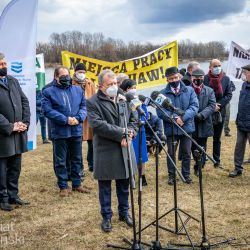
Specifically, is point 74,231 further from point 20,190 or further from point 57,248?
point 20,190

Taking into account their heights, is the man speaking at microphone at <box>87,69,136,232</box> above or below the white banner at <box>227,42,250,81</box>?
below

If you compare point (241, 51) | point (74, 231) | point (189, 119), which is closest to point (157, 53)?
point (241, 51)

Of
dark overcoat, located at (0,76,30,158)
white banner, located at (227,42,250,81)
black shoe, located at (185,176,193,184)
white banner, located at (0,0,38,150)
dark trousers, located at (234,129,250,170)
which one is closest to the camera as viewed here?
dark overcoat, located at (0,76,30,158)

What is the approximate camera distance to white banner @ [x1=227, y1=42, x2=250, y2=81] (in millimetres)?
10680

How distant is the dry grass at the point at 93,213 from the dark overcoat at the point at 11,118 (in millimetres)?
932

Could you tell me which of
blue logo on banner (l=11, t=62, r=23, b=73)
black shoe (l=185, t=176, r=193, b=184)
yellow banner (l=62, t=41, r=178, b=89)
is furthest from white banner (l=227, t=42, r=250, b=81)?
blue logo on banner (l=11, t=62, r=23, b=73)

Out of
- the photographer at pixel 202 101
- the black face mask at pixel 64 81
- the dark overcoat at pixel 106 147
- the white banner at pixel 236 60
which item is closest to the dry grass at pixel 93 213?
the dark overcoat at pixel 106 147

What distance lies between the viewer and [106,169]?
15.1 ft

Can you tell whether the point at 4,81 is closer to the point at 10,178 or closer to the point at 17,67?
the point at 17,67

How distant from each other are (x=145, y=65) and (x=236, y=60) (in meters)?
2.74

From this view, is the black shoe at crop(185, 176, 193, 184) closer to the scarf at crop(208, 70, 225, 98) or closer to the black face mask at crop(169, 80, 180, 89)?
the black face mask at crop(169, 80, 180, 89)

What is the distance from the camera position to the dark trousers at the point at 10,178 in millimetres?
5539

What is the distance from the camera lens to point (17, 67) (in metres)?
6.36

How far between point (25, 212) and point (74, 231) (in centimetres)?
106
